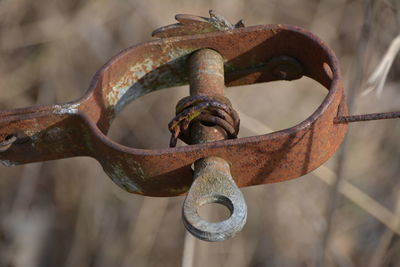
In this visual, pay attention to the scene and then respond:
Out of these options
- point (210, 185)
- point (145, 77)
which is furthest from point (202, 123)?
point (145, 77)

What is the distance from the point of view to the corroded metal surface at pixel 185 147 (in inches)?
47.2

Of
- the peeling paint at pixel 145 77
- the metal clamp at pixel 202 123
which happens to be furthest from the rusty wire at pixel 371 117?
the peeling paint at pixel 145 77

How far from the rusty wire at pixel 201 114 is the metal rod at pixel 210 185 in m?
0.02

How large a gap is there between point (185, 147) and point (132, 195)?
2.37m

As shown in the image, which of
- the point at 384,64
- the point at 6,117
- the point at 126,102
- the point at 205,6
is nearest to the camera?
the point at 6,117

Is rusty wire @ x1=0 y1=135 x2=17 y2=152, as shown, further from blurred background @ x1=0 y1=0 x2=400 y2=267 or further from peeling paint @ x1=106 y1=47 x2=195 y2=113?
blurred background @ x1=0 y1=0 x2=400 y2=267

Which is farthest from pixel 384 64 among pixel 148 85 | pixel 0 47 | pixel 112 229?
pixel 0 47

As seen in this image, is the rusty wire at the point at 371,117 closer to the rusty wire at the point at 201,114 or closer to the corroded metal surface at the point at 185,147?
the corroded metal surface at the point at 185,147

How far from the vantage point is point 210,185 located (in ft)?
3.69

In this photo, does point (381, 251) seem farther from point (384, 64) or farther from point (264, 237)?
point (384, 64)

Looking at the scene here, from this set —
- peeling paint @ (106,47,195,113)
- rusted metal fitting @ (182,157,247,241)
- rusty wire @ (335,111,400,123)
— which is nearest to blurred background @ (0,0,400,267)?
peeling paint @ (106,47,195,113)

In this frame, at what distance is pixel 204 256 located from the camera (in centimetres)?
327

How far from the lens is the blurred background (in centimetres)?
338

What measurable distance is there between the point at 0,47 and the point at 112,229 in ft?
4.31
